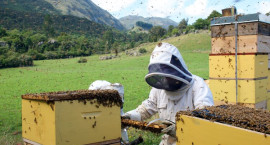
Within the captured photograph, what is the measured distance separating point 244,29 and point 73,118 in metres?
5.14

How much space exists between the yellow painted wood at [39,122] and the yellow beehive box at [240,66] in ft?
15.9

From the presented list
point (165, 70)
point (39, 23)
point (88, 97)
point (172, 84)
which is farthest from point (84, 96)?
point (39, 23)

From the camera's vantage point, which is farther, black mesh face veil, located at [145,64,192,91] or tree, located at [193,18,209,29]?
tree, located at [193,18,209,29]

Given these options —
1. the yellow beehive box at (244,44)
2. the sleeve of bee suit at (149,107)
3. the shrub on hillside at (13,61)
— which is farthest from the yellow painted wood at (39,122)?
the shrub on hillside at (13,61)

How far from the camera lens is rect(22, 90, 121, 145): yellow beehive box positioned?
7.24ft

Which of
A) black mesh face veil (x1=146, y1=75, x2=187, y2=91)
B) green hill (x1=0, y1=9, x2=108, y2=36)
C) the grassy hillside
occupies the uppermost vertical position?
the grassy hillside

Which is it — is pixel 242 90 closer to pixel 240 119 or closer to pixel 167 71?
pixel 167 71

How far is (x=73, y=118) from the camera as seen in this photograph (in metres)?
2.29

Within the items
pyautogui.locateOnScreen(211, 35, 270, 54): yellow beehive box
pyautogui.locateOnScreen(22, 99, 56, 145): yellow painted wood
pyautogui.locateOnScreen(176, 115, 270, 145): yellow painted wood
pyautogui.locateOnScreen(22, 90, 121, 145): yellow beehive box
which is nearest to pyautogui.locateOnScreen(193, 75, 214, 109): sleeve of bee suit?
pyautogui.locateOnScreen(22, 90, 121, 145): yellow beehive box

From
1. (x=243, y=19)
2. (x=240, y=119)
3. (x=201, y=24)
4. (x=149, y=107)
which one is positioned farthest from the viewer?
(x=201, y=24)

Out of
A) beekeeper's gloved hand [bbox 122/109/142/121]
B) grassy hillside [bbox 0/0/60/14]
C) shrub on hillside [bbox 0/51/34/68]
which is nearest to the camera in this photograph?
beekeeper's gloved hand [bbox 122/109/142/121]

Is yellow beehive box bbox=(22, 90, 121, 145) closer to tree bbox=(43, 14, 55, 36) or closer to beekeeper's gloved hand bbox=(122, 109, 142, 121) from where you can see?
beekeeper's gloved hand bbox=(122, 109, 142, 121)

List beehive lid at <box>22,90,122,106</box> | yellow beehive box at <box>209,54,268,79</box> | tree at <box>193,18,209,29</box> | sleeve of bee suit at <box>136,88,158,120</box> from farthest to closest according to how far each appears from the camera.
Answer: tree at <box>193,18,209,29</box> < yellow beehive box at <box>209,54,268,79</box> < sleeve of bee suit at <box>136,88,158,120</box> < beehive lid at <box>22,90,122,106</box>

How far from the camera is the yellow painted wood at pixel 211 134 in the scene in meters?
1.45
